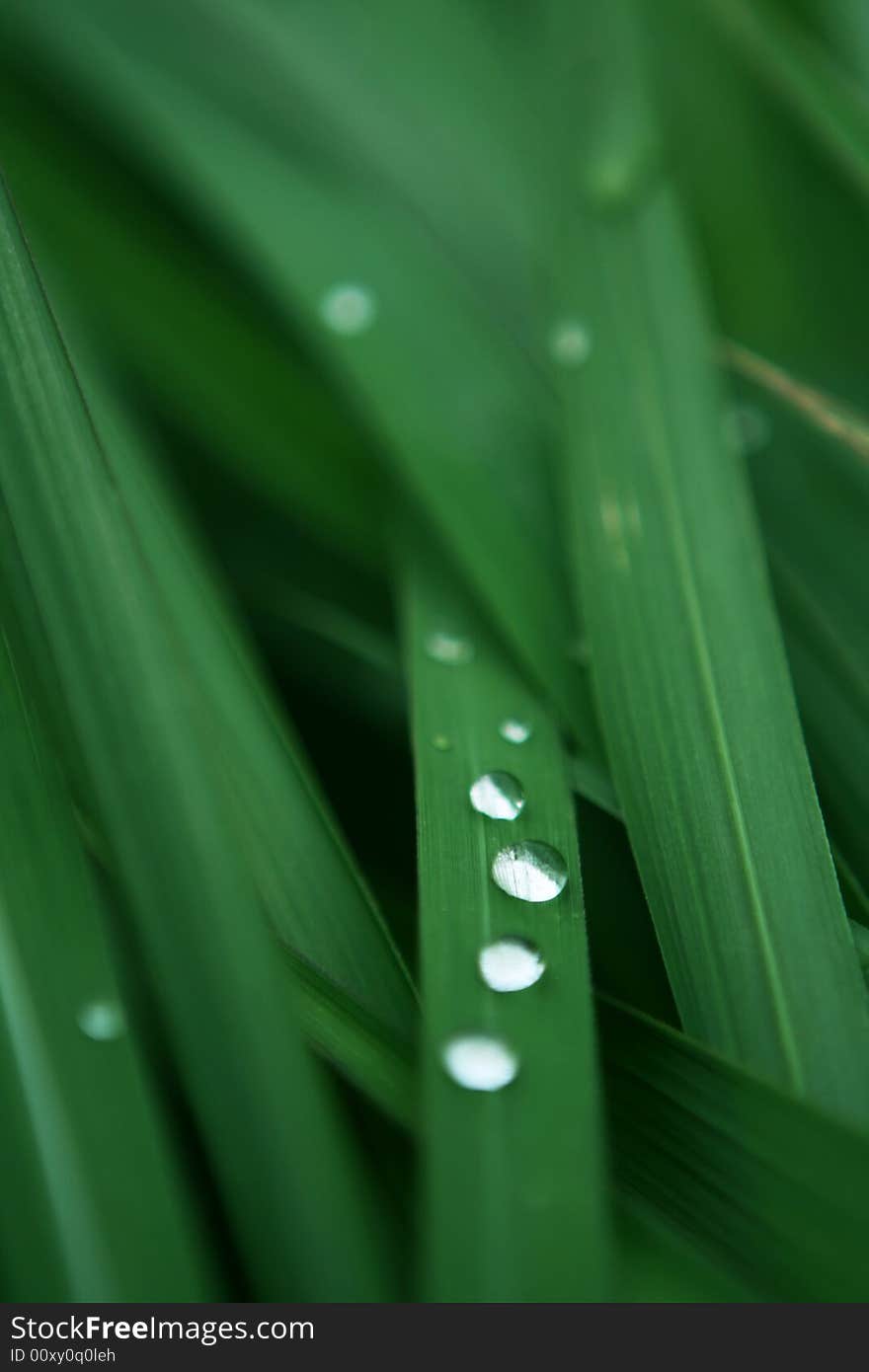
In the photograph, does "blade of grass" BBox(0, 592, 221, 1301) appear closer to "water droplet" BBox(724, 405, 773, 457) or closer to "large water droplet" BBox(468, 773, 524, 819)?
"large water droplet" BBox(468, 773, 524, 819)

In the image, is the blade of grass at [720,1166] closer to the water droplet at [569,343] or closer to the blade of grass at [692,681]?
the blade of grass at [692,681]

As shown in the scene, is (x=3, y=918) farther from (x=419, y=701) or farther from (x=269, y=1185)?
(x=419, y=701)

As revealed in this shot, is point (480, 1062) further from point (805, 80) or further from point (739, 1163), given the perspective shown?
point (805, 80)

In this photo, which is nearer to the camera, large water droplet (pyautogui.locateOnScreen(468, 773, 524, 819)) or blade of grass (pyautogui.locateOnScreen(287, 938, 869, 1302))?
blade of grass (pyautogui.locateOnScreen(287, 938, 869, 1302))

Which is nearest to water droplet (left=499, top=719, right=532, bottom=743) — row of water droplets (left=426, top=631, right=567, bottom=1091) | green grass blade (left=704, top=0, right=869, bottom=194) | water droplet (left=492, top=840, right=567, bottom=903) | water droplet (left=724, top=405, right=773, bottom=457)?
row of water droplets (left=426, top=631, right=567, bottom=1091)

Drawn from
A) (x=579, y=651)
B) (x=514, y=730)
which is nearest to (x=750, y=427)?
(x=579, y=651)

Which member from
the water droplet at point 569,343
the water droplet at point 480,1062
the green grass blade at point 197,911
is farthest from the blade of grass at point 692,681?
the green grass blade at point 197,911
